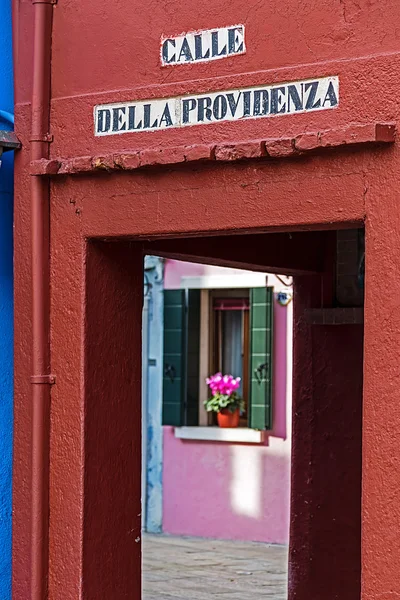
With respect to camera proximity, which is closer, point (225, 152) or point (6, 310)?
point (225, 152)

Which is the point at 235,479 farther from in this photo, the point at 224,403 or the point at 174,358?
the point at 174,358

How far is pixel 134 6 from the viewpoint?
6.84 meters

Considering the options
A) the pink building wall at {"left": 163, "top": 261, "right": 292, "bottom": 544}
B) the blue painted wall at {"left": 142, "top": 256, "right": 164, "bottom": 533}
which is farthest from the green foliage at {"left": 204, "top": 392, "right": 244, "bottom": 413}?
the blue painted wall at {"left": 142, "top": 256, "right": 164, "bottom": 533}

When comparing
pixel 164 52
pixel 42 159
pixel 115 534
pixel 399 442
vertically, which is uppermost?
pixel 164 52

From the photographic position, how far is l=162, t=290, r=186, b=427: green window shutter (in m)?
14.2

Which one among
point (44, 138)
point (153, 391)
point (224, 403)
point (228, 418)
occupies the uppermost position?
point (44, 138)

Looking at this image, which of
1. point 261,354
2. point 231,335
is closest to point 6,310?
point 261,354

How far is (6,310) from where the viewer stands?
7242 millimetres

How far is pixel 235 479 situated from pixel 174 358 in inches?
56.7

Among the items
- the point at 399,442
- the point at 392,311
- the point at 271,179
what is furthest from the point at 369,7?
the point at 399,442

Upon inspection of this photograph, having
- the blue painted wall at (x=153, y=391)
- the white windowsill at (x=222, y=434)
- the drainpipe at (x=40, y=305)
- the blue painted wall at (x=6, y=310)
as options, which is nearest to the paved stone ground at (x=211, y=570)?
the blue painted wall at (x=153, y=391)

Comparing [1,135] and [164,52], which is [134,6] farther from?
[1,135]

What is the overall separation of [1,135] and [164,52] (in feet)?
3.30

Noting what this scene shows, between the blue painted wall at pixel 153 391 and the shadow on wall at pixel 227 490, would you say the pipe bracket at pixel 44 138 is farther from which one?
the blue painted wall at pixel 153 391
